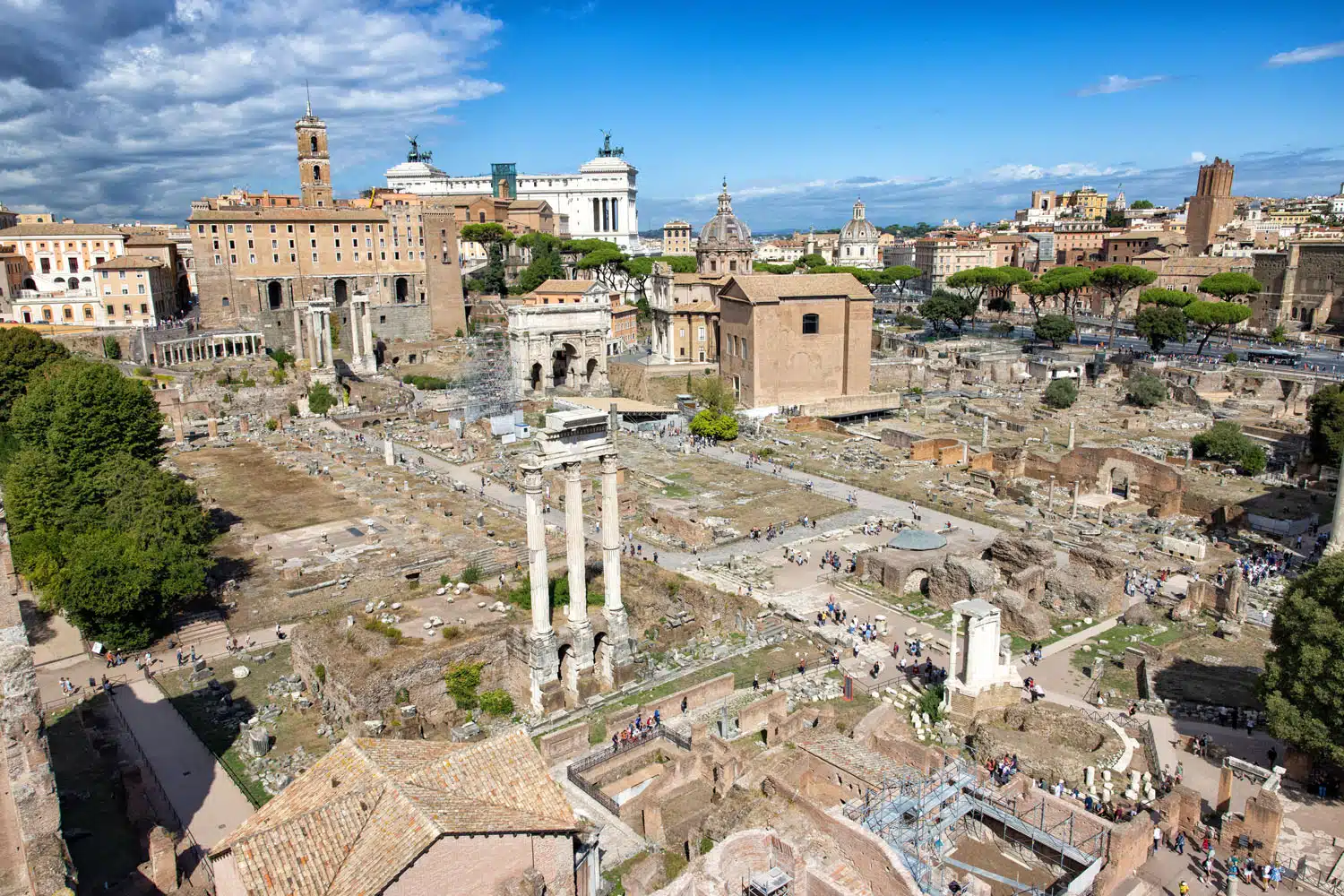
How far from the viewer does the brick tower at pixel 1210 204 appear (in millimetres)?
105625

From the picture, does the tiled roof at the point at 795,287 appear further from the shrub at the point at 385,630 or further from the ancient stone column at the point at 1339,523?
the shrub at the point at 385,630

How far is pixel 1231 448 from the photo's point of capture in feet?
132

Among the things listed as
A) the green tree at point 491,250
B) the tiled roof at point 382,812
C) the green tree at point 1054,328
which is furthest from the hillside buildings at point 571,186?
the tiled roof at point 382,812

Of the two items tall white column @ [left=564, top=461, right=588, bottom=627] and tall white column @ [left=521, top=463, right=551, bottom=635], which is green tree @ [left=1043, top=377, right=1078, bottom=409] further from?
tall white column @ [left=521, top=463, right=551, bottom=635]

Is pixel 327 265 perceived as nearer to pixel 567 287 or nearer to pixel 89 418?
pixel 567 287

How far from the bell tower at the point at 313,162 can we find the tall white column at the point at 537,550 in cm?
7532

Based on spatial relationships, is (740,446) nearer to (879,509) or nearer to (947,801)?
(879,509)

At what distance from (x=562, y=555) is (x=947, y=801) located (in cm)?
1566

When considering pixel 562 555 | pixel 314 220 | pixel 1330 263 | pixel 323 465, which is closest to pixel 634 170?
pixel 314 220

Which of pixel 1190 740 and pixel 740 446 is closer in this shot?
pixel 1190 740

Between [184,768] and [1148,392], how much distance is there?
52906mm

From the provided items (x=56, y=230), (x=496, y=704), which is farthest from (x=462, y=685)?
(x=56, y=230)

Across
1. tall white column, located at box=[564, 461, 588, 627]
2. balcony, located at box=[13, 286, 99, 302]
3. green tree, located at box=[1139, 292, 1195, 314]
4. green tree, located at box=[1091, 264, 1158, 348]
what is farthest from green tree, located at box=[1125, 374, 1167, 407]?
balcony, located at box=[13, 286, 99, 302]

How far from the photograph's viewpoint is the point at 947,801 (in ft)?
50.4
